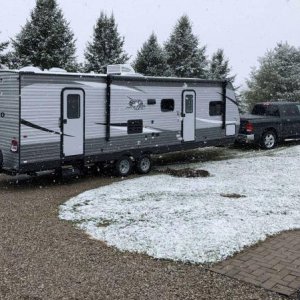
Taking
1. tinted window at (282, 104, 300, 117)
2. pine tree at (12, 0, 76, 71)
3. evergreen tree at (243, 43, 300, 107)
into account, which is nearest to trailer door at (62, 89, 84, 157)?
tinted window at (282, 104, 300, 117)

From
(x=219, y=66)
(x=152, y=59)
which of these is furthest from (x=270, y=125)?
(x=219, y=66)

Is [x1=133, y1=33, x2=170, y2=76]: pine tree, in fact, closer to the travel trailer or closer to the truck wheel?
the truck wheel

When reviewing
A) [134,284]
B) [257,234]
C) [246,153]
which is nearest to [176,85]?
[246,153]

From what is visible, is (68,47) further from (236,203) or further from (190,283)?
(190,283)

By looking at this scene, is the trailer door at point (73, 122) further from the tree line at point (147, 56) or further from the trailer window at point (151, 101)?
the tree line at point (147, 56)

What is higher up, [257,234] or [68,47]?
[68,47]

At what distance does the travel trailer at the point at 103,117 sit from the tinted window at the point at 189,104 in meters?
0.03

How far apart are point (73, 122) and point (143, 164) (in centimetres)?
271

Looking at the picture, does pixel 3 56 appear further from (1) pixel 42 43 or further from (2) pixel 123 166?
(2) pixel 123 166

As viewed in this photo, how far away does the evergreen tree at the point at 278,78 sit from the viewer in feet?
112

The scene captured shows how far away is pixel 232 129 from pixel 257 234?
9.27 metres

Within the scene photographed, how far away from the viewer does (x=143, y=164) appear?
13.4 meters

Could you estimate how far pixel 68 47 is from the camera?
25891 millimetres

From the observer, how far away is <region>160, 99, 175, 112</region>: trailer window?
13852 millimetres
